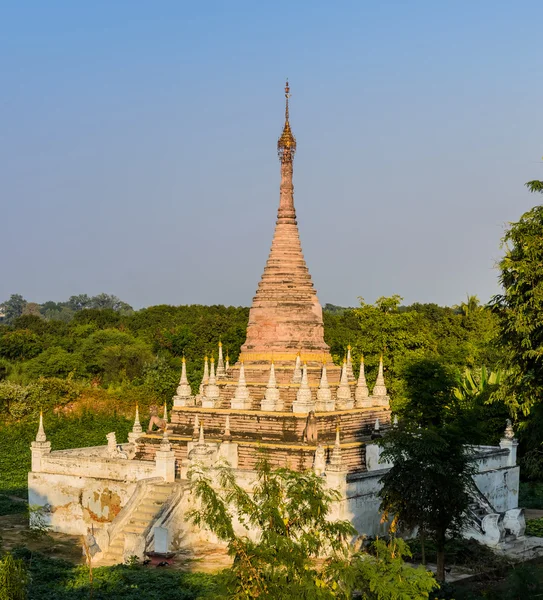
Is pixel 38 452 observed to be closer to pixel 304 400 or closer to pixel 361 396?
pixel 304 400

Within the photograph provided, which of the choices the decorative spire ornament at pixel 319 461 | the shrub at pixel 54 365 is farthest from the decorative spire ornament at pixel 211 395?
the shrub at pixel 54 365

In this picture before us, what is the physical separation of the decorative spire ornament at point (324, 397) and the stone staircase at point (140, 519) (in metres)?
5.34

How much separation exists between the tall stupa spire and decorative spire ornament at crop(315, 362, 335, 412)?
77.2 inches

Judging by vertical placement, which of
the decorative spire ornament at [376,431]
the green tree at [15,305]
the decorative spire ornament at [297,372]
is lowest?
the decorative spire ornament at [376,431]

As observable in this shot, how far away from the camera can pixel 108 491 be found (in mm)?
27656

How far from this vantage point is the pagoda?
2884 cm

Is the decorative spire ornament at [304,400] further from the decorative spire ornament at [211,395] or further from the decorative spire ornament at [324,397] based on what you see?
the decorative spire ornament at [211,395]

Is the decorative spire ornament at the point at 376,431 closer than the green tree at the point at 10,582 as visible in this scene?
No

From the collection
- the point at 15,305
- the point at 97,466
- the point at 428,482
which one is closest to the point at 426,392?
the point at 97,466

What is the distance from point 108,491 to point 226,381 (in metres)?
6.10

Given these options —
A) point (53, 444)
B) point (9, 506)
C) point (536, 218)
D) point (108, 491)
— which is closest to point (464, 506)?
point (536, 218)

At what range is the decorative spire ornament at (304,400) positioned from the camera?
95.8 feet

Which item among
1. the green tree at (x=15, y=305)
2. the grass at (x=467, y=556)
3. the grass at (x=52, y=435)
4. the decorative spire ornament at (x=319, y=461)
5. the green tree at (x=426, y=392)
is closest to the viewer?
the grass at (x=467, y=556)

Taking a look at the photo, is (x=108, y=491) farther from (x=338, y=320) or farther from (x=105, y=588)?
(x=338, y=320)
